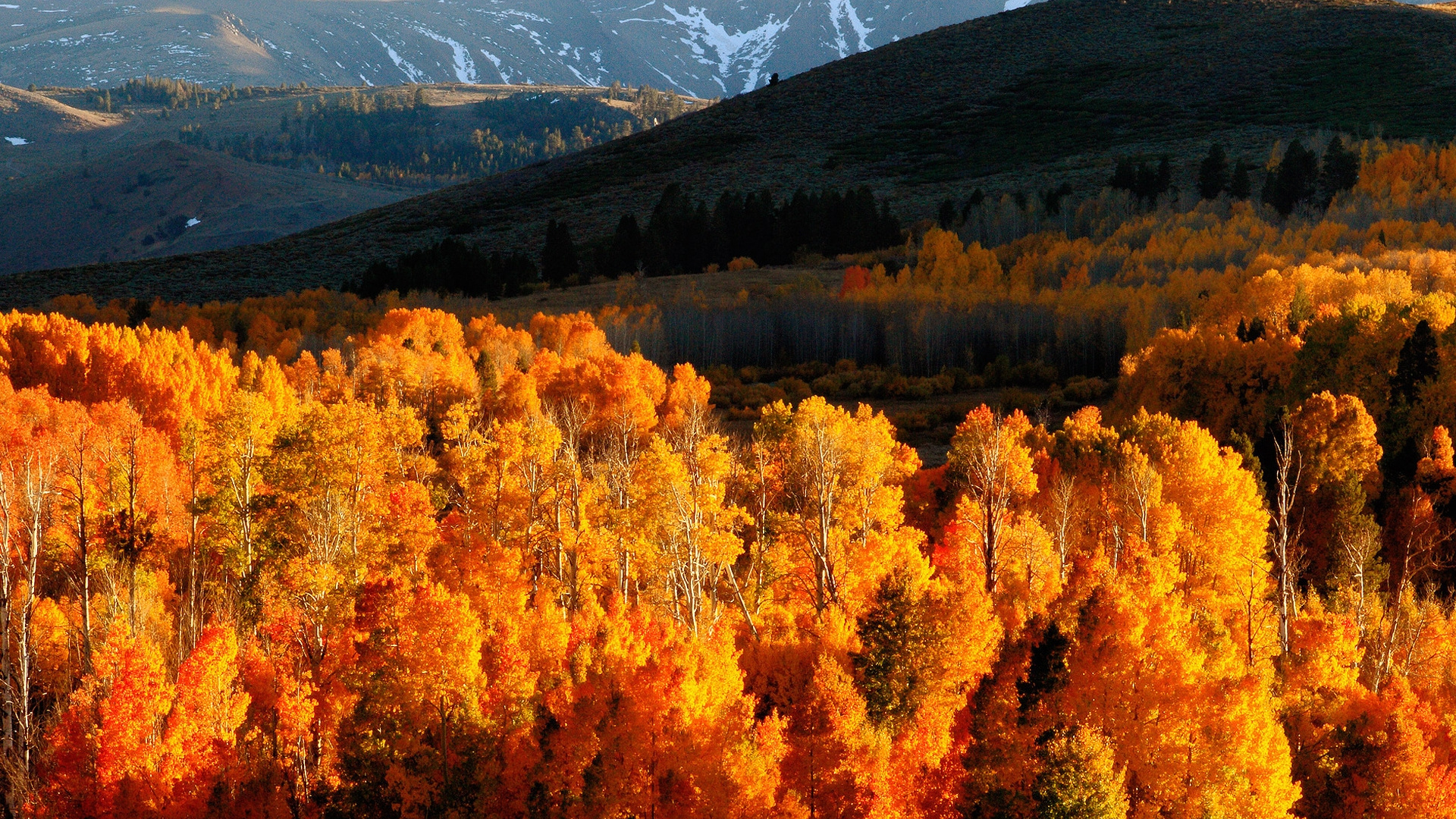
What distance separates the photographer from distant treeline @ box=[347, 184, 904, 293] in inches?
5763

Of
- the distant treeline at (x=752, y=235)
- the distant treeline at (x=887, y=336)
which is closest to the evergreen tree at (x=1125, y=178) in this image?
the distant treeline at (x=752, y=235)

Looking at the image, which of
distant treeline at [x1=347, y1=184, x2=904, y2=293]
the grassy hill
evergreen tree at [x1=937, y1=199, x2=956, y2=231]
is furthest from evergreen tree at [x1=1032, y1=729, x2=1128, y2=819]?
the grassy hill

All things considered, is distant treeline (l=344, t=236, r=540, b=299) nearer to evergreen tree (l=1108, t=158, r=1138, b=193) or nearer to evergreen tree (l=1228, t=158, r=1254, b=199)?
evergreen tree (l=1108, t=158, r=1138, b=193)

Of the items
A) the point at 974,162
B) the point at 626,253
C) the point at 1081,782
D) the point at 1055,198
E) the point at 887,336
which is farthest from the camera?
the point at 974,162

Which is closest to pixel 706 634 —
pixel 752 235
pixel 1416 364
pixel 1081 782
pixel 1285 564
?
pixel 1081 782

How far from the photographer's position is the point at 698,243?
15138 centimetres

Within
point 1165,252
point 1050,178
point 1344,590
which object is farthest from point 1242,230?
point 1344,590

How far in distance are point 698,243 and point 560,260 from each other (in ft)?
53.1

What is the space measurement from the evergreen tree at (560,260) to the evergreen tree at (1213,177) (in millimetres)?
71464

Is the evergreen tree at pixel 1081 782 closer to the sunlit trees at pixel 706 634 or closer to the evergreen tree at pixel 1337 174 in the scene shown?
the sunlit trees at pixel 706 634

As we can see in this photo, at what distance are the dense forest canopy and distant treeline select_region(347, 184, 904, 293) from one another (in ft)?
218

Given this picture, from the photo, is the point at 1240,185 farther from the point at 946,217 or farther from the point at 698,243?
the point at 698,243

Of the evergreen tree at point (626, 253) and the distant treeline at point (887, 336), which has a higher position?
the evergreen tree at point (626, 253)

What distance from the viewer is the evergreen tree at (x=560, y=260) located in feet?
478
